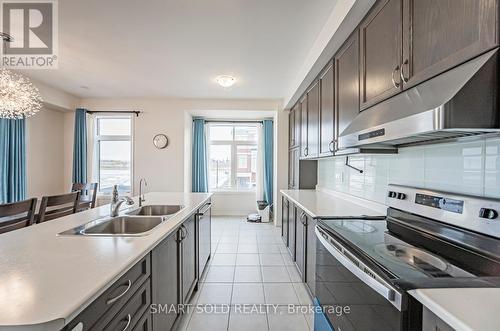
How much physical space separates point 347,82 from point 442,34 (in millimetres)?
980

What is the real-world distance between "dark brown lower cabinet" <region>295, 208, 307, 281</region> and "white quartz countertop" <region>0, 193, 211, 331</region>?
1.36m

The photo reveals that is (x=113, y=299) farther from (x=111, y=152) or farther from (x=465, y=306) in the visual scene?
(x=111, y=152)

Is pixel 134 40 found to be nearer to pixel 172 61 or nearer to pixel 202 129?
pixel 172 61

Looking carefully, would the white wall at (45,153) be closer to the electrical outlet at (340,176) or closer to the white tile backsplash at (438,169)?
the electrical outlet at (340,176)

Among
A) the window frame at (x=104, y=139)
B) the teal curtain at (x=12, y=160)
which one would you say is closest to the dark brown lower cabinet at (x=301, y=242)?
the window frame at (x=104, y=139)

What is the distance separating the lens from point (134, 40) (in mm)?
→ 2656

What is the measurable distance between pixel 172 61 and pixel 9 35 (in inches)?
65.3

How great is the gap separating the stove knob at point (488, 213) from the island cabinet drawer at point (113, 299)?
1.50 meters

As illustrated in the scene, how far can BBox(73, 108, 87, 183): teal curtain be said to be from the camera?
4.80m

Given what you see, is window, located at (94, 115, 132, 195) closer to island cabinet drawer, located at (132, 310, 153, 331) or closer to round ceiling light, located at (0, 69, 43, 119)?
round ceiling light, located at (0, 69, 43, 119)

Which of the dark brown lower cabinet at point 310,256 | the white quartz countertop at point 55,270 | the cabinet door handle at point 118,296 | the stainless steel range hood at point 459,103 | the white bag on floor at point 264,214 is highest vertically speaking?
the stainless steel range hood at point 459,103

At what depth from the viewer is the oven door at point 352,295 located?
0.84 m

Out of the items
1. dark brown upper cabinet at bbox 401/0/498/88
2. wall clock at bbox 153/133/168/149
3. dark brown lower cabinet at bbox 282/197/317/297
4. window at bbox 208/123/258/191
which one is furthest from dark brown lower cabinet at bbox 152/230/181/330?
window at bbox 208/123/258/191

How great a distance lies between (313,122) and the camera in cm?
298
